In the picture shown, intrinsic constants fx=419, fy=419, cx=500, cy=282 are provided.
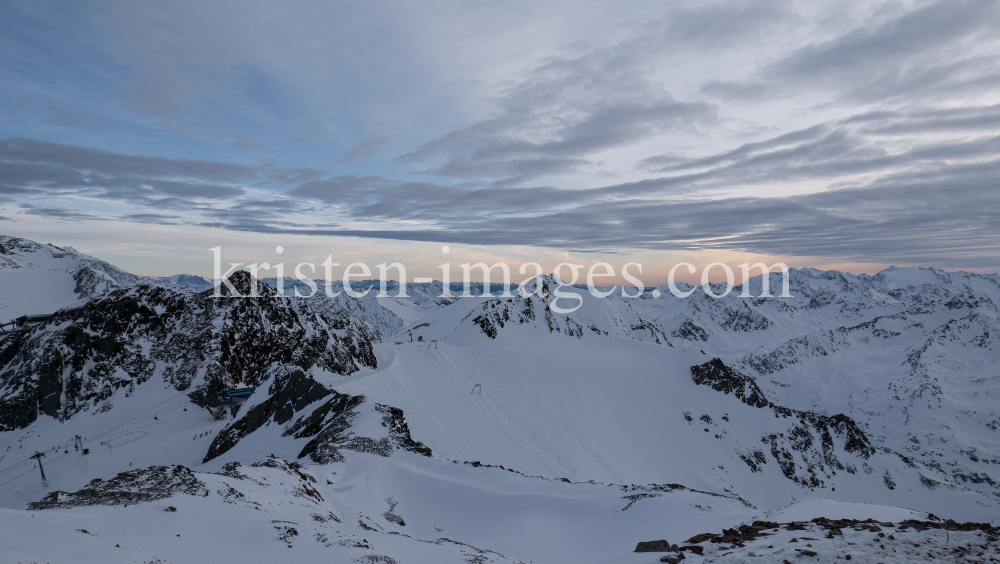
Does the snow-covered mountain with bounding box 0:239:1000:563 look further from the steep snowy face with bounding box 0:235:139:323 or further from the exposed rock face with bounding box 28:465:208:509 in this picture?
the steep snowy face with bounding box 0:235:139:323

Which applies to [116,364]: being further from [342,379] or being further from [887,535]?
[887,535]

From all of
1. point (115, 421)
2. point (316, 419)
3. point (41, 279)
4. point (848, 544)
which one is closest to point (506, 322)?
point (316, 419)

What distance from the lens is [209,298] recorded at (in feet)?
194

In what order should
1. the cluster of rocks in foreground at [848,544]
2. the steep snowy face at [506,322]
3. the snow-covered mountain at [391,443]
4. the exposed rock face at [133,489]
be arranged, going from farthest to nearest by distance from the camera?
the steep snowy face at [506,322] → the snow-covered mountain at [391,443] → the exposed rock face at [133,489] → the cluster of rocks in foreground at [848,544]

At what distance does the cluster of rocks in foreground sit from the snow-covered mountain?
0.42 meters

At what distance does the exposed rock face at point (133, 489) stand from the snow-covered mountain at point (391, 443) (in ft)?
0.36

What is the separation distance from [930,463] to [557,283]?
15875 cm

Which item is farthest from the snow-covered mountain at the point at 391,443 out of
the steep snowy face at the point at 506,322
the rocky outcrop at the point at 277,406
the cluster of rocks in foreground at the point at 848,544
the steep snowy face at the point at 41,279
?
the steep snowy face at the point at 41,279

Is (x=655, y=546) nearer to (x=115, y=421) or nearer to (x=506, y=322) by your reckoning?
(x=115, y=421)

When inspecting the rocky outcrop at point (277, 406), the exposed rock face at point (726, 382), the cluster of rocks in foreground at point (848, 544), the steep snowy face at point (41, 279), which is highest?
the steep snowy face at point (41, 279)

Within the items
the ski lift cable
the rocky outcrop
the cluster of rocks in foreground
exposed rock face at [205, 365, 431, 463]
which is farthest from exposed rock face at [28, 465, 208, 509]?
the ski lift cable

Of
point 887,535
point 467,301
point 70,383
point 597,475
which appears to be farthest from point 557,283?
point 887,535

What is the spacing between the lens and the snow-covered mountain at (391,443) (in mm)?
15430

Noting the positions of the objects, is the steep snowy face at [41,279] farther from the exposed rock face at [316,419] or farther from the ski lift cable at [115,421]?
the exposed rock face at [316,419]
